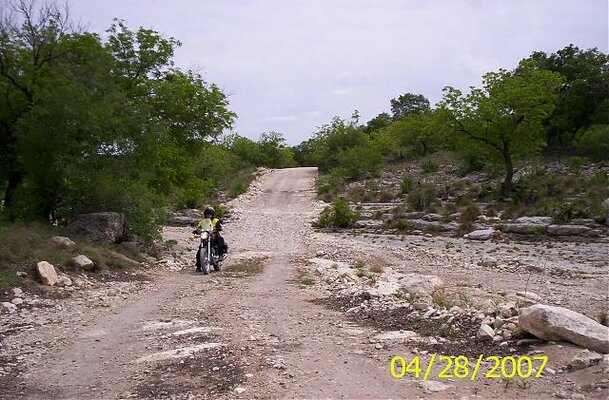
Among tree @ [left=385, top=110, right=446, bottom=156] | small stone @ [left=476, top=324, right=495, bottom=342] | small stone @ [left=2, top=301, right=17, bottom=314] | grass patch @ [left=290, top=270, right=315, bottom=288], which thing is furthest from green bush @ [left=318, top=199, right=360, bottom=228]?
tree @ [left=385, top=110, right=446, bottom=156]

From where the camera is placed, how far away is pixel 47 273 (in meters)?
9.90

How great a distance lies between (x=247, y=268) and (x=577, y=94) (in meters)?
32.3

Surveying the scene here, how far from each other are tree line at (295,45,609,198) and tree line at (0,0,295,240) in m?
15.2

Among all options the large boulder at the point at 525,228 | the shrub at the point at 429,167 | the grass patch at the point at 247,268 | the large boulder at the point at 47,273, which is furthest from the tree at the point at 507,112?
the large boulder at the point at 47,273

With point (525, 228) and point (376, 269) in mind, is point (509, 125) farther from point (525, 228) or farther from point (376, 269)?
point (376, 269)

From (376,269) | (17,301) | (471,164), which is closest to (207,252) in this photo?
(376,269)

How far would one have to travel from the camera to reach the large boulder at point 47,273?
32.0 feet

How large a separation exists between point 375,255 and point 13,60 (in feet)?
38.3

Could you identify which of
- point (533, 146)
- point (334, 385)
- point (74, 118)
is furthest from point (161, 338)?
point (533, 146)

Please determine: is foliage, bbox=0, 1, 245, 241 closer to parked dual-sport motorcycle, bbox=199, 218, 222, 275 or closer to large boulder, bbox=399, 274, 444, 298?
parked dual-sport motorcycle, bbox=199, 218, 222, 275

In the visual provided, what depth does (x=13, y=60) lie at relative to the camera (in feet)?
48.2

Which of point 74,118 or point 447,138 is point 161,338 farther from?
point 447,138

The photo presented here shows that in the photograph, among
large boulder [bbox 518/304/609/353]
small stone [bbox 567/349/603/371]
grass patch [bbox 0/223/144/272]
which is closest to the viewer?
small stone [bbox 567/349/603/371]

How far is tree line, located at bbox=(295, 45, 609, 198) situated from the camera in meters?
26.6
